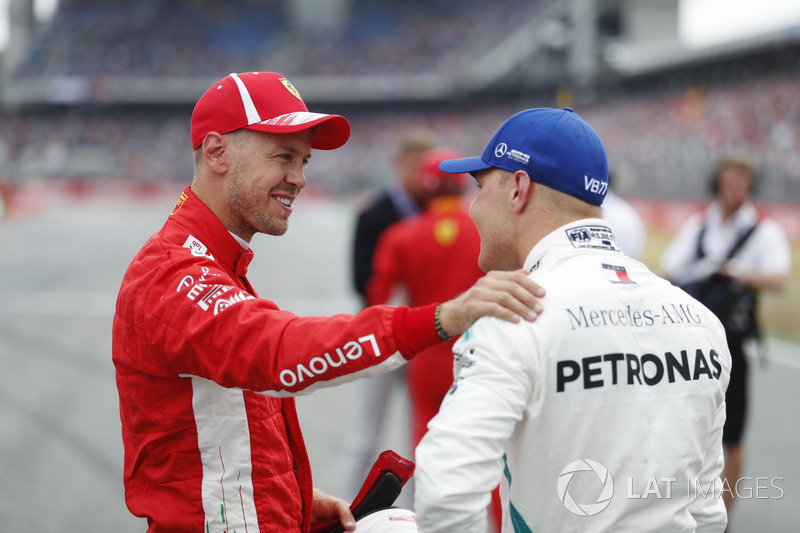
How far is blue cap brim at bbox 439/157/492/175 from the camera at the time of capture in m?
2.15

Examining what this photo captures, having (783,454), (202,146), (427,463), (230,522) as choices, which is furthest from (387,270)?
(783,454)

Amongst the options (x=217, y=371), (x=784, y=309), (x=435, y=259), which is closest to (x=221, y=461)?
(x=217, y=371)

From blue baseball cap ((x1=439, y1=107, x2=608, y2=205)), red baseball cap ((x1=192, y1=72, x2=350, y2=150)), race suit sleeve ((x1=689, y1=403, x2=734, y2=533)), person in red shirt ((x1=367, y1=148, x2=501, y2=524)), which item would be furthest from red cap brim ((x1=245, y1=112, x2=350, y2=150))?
person in red shirt ((x1=367, y1=148, x2=501, y2=524))

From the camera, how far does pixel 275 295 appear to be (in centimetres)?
1166

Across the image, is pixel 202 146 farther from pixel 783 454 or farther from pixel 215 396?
pixel 783 454

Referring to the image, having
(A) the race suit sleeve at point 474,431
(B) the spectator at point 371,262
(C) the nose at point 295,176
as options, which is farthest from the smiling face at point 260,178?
(B) the spectator at point 371,262

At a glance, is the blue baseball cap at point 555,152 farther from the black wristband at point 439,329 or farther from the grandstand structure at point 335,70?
the grandstand structure at point 335,70

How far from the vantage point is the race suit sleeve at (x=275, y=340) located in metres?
1.81

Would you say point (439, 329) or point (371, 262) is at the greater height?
point (439, 329)

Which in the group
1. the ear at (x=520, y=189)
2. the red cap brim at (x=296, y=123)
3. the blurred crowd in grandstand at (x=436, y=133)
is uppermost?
the blurred crowd in grandstand at (x=436, y=133)

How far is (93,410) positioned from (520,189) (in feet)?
18.0

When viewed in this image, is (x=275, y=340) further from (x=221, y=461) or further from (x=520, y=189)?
(x=520, y=189)

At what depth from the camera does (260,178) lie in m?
2.24

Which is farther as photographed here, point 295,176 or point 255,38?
point 255,38
